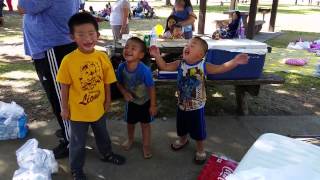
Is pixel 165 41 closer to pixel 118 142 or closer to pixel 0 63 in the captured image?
pixel 118 142

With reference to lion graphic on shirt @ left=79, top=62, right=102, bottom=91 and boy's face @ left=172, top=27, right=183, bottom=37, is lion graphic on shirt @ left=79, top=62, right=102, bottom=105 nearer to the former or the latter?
lion graphic on shirt @ left=79, top=62, right=102, bottom=91

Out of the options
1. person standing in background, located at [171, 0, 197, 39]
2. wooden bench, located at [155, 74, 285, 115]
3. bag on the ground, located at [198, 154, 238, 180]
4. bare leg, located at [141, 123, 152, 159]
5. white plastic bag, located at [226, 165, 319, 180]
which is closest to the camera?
white plastic bag, located at [226, 165, 319, 180]

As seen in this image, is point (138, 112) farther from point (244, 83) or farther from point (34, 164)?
point (244, 83)

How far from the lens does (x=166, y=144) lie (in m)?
3.99

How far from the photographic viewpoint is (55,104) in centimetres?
351

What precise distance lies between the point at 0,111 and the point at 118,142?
124 centimetres

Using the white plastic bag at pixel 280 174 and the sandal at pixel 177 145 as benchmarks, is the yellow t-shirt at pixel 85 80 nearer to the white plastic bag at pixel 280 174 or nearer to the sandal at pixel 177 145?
the sandal at pixel 177 145

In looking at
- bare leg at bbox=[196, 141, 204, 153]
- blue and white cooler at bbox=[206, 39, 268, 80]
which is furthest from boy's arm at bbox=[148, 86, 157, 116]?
blue and white cooler at bbox=[206, 39, 268, 80]

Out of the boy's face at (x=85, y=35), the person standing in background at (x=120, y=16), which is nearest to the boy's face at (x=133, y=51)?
the boy's face at (x=85, y=35)

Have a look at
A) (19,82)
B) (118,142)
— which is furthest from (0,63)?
(118,142)

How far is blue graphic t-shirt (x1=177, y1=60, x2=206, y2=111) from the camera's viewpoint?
3.46 metres

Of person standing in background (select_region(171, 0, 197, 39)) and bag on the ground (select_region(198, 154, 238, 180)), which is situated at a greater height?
person standing in background (select_region(171, 0, 197, 39))

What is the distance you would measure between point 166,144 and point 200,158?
1.60 ft

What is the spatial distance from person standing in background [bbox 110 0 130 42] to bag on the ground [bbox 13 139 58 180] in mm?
4456
